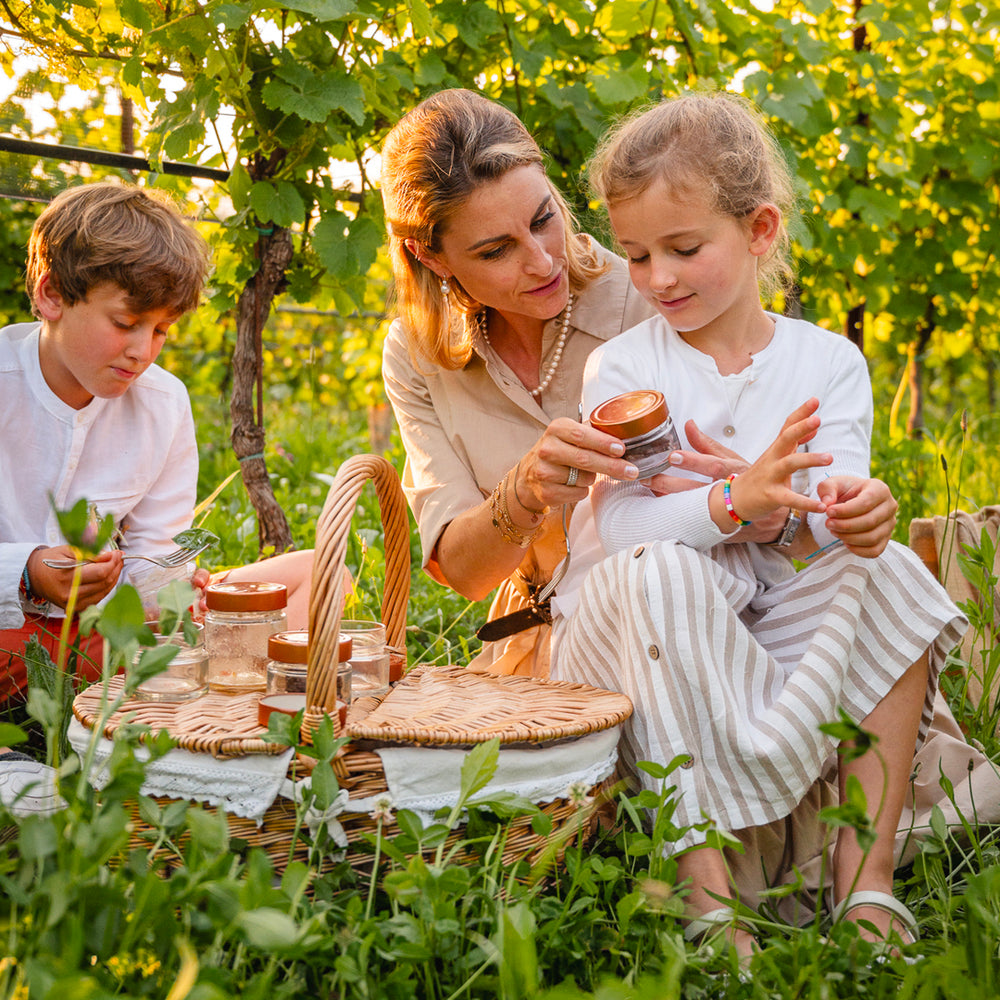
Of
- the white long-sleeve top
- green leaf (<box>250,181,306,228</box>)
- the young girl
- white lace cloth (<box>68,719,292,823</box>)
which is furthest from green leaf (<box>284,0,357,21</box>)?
white lace cloth (<box>68,719,292,823</box>)

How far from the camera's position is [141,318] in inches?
84.4

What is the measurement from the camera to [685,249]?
5.52ft

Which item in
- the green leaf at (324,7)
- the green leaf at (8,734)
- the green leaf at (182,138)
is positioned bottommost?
the green leaf at (8,734)

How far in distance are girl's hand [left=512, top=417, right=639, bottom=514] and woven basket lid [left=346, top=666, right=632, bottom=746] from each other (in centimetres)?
30

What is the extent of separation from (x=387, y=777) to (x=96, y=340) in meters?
1.26

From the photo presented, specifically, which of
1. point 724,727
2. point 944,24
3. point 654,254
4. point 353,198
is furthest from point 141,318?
point 944,24

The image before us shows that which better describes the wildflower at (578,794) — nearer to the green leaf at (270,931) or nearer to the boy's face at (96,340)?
the green leaf at (270,931)

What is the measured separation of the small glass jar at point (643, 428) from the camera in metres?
1.54

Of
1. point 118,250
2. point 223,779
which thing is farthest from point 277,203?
point 223,779

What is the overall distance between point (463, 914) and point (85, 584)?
1092mm

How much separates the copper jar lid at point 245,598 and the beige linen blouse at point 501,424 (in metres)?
0.57

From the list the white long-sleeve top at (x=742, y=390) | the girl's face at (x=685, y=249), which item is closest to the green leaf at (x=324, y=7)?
the girl's face at (x=685, y=249)

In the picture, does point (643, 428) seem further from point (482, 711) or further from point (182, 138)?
point (182, 138)

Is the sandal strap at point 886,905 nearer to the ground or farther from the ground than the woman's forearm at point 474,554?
nearer to the ground
